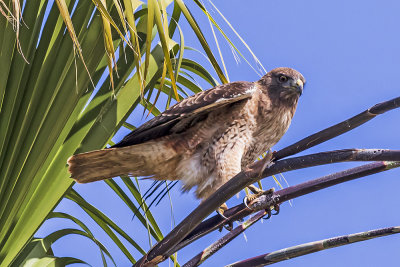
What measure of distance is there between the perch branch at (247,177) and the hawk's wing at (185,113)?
131 centimetres

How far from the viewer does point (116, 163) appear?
12.0 feet

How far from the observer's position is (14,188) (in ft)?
9.64

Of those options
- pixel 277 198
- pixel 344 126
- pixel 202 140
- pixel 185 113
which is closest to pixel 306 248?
pixel 277 198

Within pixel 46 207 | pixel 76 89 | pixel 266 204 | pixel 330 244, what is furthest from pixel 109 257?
pixel 330 244

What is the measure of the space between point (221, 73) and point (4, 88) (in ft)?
3.34

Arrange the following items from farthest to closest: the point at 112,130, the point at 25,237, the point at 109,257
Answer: the point at 109,257
the point at 112,130
the point at 25,237

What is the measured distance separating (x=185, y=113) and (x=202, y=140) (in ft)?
0.83

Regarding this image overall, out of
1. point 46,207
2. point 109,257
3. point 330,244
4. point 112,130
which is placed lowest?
point 330,244

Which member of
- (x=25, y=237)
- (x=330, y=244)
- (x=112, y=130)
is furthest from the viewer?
(x=112, y=130)

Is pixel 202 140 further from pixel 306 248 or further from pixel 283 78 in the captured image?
pixel 306 248

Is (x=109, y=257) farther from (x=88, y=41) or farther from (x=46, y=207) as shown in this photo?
(x=88, y=41)

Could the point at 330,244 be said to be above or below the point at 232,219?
below

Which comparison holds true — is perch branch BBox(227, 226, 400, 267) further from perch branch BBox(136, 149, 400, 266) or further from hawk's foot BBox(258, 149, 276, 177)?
hawk's foot BBox(258, 149, 276, 177)

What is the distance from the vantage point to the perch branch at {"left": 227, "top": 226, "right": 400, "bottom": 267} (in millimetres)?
2227
